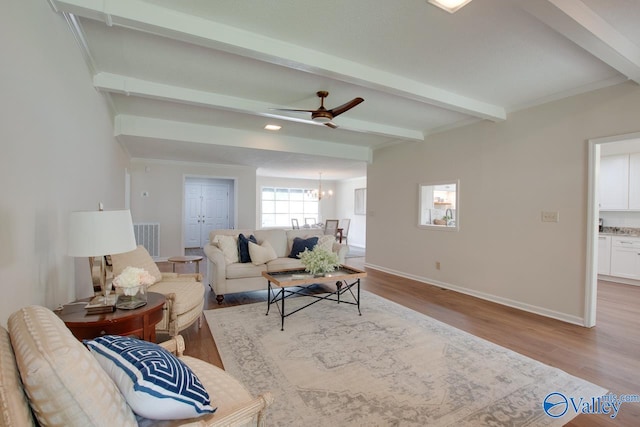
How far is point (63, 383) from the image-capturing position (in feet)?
2.41

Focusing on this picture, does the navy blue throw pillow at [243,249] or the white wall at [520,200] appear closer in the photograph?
the white wall at [520,200]

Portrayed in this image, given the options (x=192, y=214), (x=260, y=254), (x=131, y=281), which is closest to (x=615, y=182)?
(x=260, y=254)

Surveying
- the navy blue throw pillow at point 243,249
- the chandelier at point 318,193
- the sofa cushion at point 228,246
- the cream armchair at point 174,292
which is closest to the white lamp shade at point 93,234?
the cream armchair at point 174,292

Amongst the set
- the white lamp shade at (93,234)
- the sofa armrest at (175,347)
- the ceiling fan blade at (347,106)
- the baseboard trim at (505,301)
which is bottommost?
the baseboard trim at (505,301)

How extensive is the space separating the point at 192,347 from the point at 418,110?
12.3 ft

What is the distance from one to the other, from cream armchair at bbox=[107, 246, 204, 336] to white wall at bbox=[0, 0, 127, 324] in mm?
363

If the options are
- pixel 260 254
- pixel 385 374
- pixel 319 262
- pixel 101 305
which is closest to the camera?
pixel 101 305

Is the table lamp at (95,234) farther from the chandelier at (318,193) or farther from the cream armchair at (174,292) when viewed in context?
the chandelier at (318,193)

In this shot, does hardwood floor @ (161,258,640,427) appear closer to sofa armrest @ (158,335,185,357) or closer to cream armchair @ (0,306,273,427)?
sofa armrest @ (158,335,185,357)

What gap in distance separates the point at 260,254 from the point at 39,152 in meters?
2.78

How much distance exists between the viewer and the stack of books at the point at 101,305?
1722 millimetres

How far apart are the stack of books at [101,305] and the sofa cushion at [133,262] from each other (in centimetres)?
94

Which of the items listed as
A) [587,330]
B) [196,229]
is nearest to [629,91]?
[587,330]

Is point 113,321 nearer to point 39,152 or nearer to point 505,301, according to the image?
point 39,152
